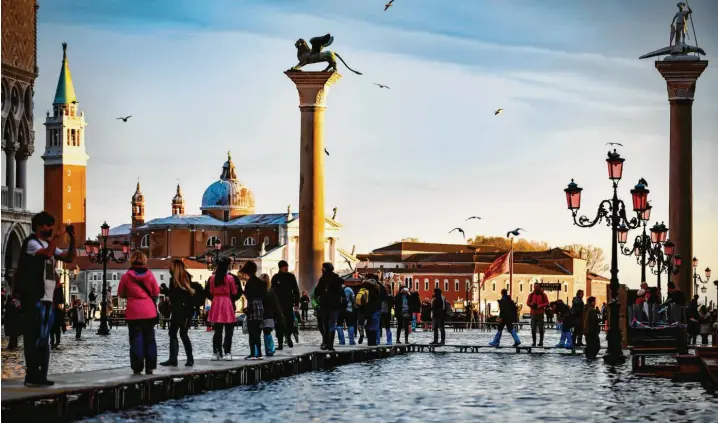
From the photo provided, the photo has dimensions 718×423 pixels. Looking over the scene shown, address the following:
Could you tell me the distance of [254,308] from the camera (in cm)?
2025

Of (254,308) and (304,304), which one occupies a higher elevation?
(254,308)

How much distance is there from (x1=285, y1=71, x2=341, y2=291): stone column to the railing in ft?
43.1

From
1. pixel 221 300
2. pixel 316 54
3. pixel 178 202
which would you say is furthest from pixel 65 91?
pixel 221 300

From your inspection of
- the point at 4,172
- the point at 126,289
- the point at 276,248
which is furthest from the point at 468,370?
the point at 276,248

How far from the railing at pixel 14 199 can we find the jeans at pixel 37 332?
46441 mm

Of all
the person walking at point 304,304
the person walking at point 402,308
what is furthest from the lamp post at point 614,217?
the person walking at point 304,304

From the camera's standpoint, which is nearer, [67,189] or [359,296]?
[359,296]

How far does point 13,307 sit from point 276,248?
12821cm

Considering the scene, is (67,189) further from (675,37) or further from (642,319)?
(642,319)

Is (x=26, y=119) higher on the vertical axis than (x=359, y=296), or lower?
higher

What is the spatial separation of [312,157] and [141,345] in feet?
115

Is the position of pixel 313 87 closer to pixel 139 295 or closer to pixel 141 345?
pixel 141 345

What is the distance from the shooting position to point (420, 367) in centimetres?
2292

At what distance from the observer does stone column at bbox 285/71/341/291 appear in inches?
1999
